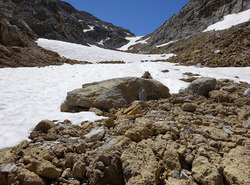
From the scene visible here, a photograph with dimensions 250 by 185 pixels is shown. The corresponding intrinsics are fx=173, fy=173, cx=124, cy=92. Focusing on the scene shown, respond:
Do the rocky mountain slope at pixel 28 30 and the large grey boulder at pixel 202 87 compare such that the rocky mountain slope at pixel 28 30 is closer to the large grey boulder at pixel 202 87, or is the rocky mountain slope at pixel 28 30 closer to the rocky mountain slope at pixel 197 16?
the large grey boulder at pixel 202 87

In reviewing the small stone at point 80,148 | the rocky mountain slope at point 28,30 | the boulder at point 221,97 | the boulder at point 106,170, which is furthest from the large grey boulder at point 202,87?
the rocky mountain slope at point 28,30

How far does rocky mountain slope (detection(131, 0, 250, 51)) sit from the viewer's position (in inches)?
1332

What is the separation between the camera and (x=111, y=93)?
5.59m

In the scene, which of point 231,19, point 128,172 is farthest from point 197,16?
point 128,172

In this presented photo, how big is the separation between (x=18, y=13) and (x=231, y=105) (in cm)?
3852

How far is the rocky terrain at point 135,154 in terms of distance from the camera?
7.57 feet

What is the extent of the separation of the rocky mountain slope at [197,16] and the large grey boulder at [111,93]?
101 ft

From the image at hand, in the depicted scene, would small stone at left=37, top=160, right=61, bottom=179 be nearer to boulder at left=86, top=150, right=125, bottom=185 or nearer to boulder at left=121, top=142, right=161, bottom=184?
boulder at left=86, top=150, right=125, bottom=185

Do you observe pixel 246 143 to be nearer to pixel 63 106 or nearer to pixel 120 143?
pixel 120 143

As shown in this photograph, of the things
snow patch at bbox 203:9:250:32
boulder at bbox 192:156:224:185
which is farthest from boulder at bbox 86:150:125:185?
snow patch at bbox 203:9:250:32

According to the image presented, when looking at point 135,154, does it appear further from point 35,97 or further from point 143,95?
point 35,97

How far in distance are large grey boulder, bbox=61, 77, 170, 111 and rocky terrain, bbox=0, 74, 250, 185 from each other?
4.87 feet

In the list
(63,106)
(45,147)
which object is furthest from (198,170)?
(63,106)

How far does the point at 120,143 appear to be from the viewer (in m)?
2.92
